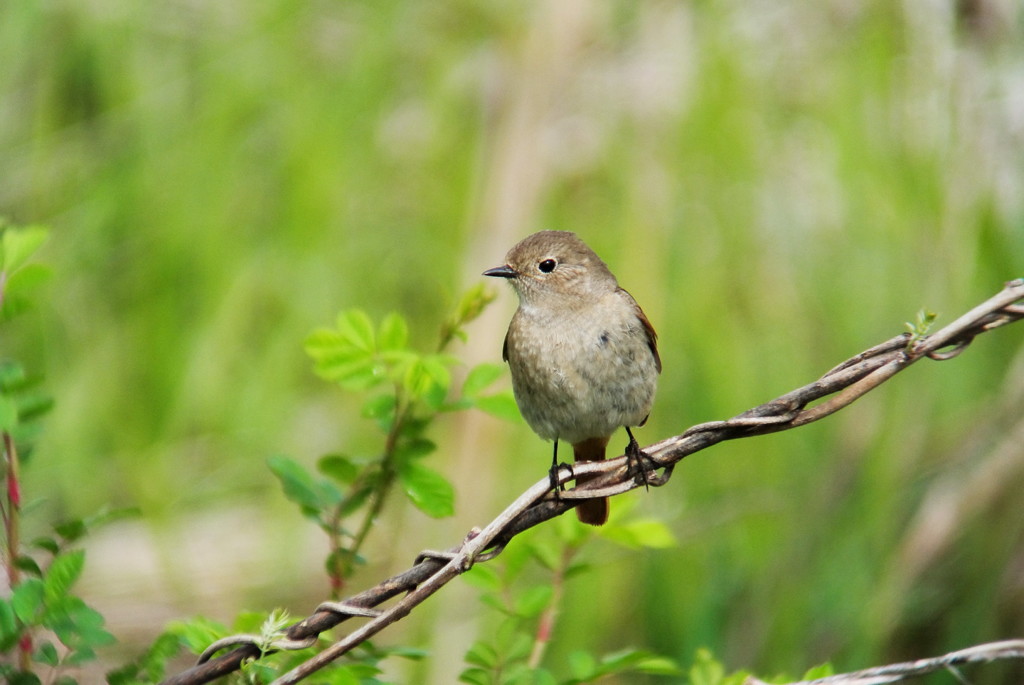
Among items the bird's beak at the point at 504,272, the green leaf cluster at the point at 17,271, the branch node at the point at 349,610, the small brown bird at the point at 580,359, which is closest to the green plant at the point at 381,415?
the branch node at the point at 349,610

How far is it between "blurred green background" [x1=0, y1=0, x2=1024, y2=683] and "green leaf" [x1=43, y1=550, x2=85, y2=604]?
1699mm

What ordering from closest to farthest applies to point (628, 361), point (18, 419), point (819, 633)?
1. point (18, 419)
2. point (628, 361)
3. point (819, 633)

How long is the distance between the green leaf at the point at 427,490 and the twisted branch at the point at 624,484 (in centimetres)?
19

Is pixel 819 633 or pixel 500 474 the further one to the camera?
pixel 500 474

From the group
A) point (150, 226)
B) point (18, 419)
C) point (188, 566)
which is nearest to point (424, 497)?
point (18, 419)

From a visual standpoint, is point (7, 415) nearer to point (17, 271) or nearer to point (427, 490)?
point (17, 271)

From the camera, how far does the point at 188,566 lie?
10.6ft

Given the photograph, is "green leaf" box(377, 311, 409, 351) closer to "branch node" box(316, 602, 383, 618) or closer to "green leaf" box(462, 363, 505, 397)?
"green leaf" box(462, 363, 505, 397)

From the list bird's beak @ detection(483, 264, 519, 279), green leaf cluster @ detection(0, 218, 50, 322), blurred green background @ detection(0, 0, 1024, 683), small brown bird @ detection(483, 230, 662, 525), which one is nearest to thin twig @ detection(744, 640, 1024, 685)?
small brown bird @ detection(483, 230, 662, 525)

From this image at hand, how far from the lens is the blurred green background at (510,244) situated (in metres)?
2.96

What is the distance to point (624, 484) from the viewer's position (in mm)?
1263

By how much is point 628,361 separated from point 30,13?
2.29 meters

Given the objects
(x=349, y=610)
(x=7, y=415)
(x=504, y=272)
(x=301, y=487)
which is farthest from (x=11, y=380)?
(x=504, y=272)

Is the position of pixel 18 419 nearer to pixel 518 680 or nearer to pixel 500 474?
pixel 518 680
